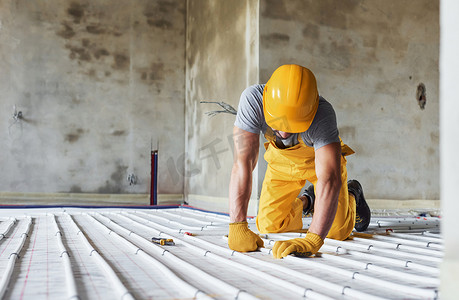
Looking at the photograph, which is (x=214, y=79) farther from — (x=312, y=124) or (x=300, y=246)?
(x=300, y=246)

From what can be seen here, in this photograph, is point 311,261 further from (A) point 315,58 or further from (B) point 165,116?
(B) point 165,116

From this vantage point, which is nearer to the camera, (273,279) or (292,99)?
(273,279)

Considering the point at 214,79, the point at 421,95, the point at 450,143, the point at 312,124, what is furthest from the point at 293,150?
the point at 421,95

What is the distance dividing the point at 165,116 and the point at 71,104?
1576mm

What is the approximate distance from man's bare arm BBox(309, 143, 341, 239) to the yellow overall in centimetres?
39

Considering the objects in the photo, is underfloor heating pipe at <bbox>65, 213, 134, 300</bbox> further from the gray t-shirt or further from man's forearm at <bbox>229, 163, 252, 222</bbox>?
the gray t-shirt

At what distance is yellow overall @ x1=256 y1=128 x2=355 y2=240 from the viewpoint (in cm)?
268

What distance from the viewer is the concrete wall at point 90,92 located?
22.8ft

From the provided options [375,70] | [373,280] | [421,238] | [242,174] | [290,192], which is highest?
[375,70]

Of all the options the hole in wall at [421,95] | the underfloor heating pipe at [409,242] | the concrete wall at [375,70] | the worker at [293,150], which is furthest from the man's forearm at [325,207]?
the hole in wall at [421,95]

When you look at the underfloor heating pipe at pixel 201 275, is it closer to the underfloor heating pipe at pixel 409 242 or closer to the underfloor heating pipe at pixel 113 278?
the underfloor heating pipe at pixel 113 278

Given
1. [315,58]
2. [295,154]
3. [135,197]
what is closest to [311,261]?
[295,154]

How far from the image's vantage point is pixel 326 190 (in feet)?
6.89

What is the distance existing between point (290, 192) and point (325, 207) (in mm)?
896
